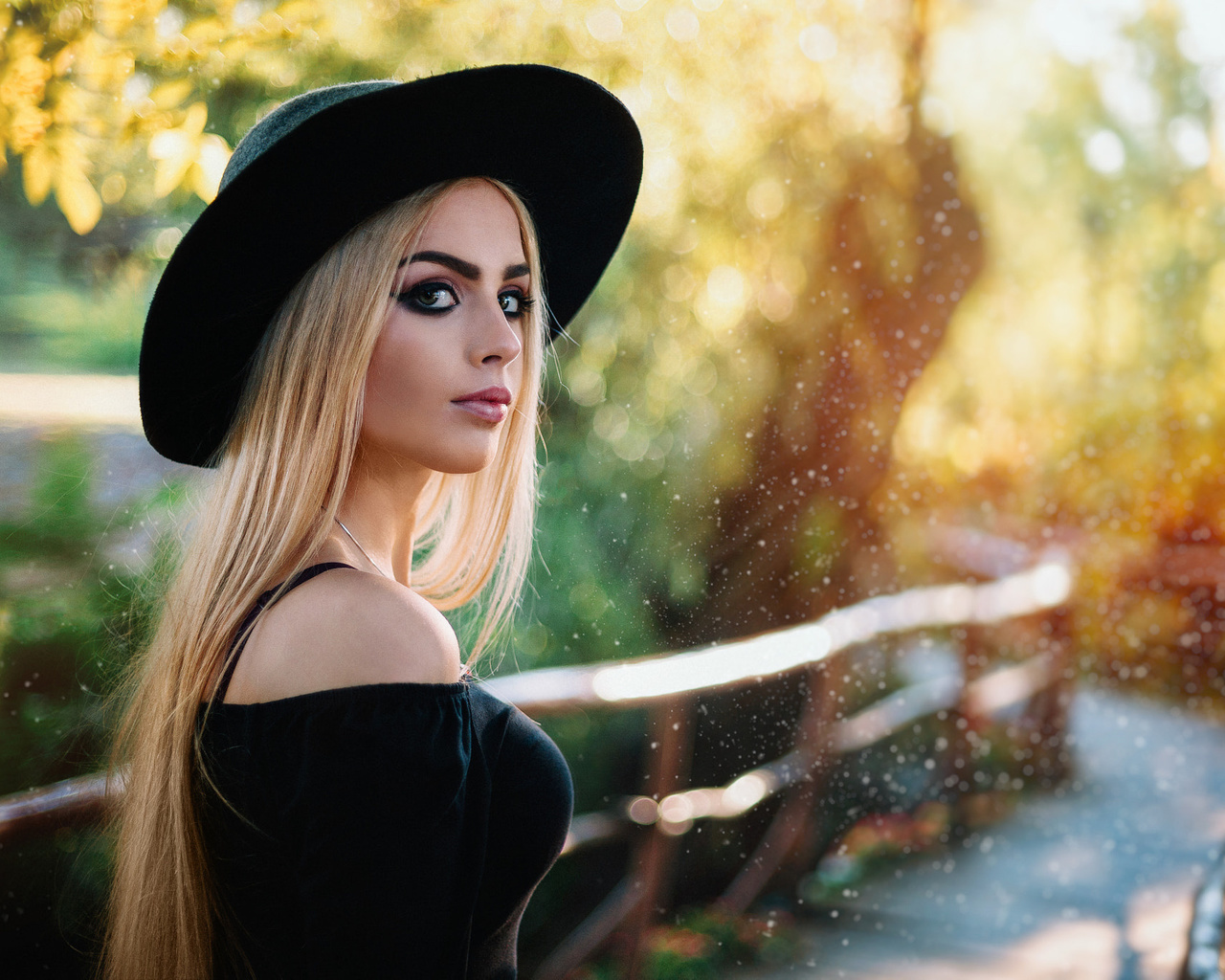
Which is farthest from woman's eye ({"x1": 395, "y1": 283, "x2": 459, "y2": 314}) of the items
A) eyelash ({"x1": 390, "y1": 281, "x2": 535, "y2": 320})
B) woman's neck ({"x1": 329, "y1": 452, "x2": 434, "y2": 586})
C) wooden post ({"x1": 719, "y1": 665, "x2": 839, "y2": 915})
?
wooden post ({"x1": 719, "y1": 665, "x2": 839, "y2": 915})

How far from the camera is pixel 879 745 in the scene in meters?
1.93

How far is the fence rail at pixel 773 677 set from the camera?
150 centimetres

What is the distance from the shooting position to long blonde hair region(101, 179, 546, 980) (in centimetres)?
75

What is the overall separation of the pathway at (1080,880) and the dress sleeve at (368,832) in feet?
4.57

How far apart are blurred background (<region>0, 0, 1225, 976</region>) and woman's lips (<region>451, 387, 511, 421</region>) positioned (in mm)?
589

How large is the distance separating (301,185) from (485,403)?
248 millimetres

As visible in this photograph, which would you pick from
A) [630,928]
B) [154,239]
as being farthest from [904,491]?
[154,239]

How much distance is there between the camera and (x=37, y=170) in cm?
110

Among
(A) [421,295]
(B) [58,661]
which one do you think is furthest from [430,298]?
(B) [58,661]

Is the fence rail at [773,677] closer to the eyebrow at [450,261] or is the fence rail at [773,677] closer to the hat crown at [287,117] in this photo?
the eyebrow at [450,261]

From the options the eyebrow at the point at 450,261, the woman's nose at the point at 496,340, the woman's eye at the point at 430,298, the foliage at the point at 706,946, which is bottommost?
the foliage at the point at 706,946

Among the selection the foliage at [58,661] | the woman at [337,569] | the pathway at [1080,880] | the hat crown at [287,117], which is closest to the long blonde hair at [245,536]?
the woman at [337,569]

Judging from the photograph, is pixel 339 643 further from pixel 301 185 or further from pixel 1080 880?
pixel 1080 880

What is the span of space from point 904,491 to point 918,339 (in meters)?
0.33
